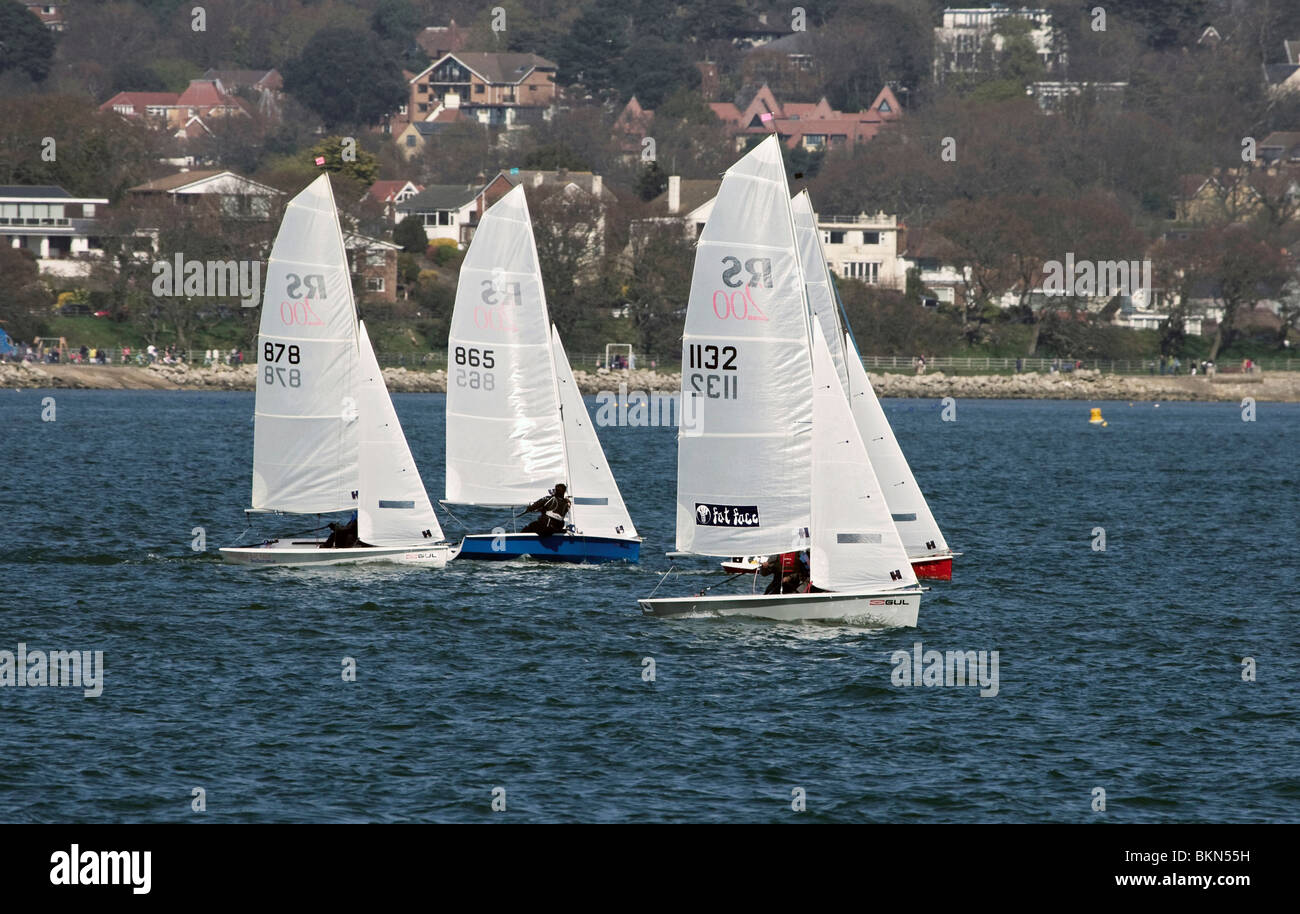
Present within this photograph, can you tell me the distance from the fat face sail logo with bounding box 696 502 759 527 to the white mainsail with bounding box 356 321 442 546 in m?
6.89

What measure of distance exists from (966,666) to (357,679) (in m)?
8.54

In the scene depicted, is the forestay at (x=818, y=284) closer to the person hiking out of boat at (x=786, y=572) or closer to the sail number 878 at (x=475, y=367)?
the person hiking out of boat at (x=786, y=572)

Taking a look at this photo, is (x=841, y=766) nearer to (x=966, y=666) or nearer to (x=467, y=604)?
(x=966, y=666)

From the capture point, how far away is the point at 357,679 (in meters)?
24.5

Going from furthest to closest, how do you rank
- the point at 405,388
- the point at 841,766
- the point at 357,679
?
the point at 405,388, the point at 357,679, the point at 841,766

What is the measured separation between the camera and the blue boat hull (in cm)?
3316

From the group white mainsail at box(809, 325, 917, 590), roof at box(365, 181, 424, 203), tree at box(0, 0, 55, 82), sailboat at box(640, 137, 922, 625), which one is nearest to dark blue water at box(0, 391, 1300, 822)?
sailboat at box(640, 137, 922, 625)

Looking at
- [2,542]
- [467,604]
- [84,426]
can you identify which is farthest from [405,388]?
[467,604]

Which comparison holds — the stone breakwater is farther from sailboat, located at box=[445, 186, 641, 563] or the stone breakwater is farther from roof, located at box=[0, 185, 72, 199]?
sailboat, located at box=[445, 186, 641, 563]

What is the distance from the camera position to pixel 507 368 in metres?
33.8

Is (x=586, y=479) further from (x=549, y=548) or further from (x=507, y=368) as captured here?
(x=507, y=368)

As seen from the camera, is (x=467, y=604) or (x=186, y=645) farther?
(x=467, y=604)

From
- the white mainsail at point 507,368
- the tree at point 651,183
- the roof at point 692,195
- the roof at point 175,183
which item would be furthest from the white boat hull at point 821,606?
the tree at point 651,183

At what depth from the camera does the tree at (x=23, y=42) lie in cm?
19212
